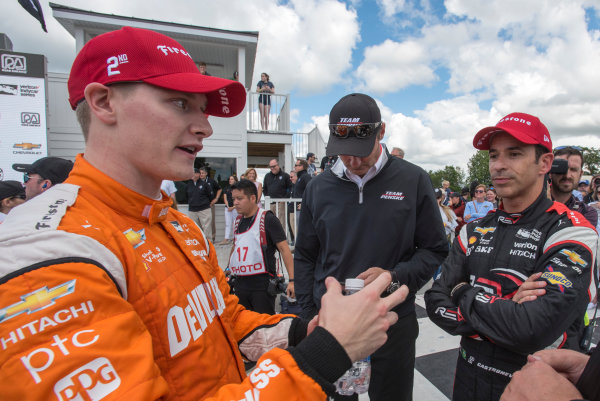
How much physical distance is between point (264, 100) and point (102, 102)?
10.4m

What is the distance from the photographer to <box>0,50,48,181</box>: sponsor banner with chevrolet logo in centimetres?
784

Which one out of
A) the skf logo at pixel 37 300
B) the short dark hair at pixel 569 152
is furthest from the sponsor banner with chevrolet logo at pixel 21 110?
the short dark hair at pixel 569 152

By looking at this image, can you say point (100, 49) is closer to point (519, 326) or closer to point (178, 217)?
point (178, 217)

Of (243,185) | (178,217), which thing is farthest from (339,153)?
(243,185)

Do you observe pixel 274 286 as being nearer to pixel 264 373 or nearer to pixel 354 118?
pixel 354 118

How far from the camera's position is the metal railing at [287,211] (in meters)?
7.31

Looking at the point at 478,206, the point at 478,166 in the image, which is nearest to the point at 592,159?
the point at 478,166

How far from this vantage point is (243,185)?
362cm

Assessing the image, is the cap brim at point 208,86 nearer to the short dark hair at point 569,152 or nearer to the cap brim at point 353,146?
the cap brim at point 353,146

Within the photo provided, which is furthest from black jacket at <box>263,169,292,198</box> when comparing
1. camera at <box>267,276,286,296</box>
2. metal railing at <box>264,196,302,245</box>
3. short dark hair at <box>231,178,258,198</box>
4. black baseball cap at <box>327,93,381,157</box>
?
black baseball cap at <box>327,93,381,157</box>

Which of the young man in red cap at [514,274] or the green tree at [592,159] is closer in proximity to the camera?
the young man in red cap at [514,274]

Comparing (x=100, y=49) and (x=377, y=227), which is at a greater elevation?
(x=100, y=49)

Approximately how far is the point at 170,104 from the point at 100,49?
0.26m

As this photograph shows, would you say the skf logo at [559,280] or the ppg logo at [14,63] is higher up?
the ppg logo at [14,63]
